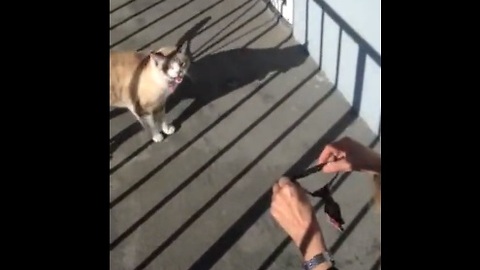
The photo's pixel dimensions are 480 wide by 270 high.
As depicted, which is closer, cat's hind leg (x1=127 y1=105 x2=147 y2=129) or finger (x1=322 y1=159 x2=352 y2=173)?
finger (x1=322 y1=159 x2=352 y2=173)

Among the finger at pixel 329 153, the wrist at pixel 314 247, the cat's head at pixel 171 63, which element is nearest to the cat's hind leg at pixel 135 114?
the cat's head at pixel 171 63

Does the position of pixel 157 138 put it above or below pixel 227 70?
below

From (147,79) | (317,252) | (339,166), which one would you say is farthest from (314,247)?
(147,79)

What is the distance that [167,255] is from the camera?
3.13 meters

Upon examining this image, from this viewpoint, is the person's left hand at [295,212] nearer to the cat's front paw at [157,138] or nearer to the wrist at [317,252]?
the wrist at [317,252]

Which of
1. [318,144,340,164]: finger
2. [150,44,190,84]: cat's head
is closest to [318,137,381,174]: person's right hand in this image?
[318,144,340,164]: finger

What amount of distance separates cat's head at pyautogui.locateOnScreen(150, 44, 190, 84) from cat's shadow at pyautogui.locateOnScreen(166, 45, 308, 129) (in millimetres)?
491

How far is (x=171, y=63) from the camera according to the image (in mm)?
3494

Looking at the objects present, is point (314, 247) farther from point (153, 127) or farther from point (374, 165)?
point (153, 127)

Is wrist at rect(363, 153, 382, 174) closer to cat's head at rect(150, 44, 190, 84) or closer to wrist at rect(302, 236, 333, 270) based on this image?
wrist at rect(302, 236, 333, 270)

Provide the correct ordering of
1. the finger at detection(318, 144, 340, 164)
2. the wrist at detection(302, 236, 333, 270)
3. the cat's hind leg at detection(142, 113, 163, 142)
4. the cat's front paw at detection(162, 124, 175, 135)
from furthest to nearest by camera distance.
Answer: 1. the cat's front paw at detection(162, 124, 175, 135)
2. the cat's hind leg at detection(142, 113, 163, 142)
3. the finger at detection(318, 144, 340, 164)
4. the wrist at detection(302, 236, 333, 270)

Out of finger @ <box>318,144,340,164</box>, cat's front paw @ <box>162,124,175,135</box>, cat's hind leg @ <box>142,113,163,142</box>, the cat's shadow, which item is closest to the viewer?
finger @ <box>318,144,340,164</box>

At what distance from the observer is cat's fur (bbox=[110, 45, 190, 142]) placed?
3.52 m

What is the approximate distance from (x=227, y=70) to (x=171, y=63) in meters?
0.94
